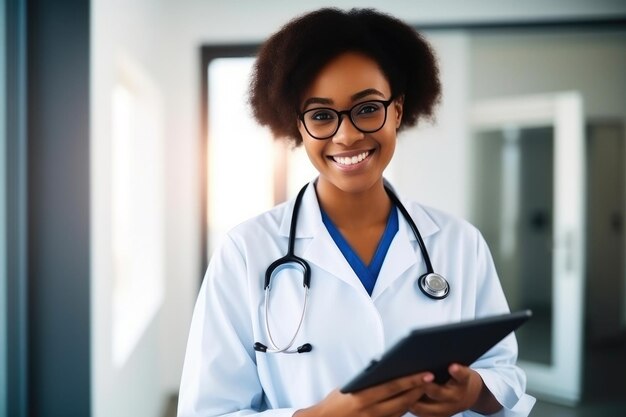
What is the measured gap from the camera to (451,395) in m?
0.69

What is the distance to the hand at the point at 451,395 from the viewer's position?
0.68m

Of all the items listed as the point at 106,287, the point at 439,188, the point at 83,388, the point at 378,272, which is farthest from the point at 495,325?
the point at 439,188

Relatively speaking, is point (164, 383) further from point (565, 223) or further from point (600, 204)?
point (600, 204)

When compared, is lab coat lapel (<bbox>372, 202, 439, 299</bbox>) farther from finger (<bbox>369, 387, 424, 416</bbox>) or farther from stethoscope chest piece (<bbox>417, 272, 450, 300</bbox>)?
finger (<bbox>369, 387, 424, 416</bbox>)

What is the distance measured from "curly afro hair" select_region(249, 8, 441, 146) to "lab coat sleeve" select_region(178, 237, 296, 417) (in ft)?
0.82

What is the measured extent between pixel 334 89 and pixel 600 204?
2.35 meters

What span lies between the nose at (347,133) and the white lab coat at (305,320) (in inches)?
5.9

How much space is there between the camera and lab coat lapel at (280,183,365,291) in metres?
0.81

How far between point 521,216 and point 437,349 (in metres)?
2.43

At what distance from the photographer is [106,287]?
169cm

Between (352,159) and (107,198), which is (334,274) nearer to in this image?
(352,159)

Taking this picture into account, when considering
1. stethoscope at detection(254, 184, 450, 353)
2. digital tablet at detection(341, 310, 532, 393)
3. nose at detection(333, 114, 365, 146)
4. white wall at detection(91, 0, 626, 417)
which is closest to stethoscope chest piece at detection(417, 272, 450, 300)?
stethoscope at detection(254, 184, 450, 353)

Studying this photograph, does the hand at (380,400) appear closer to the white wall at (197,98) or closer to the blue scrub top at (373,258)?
the blue scrub top at (373,258)

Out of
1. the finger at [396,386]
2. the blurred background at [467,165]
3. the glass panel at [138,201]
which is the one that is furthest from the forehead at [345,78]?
the glass panel at [138,201]
